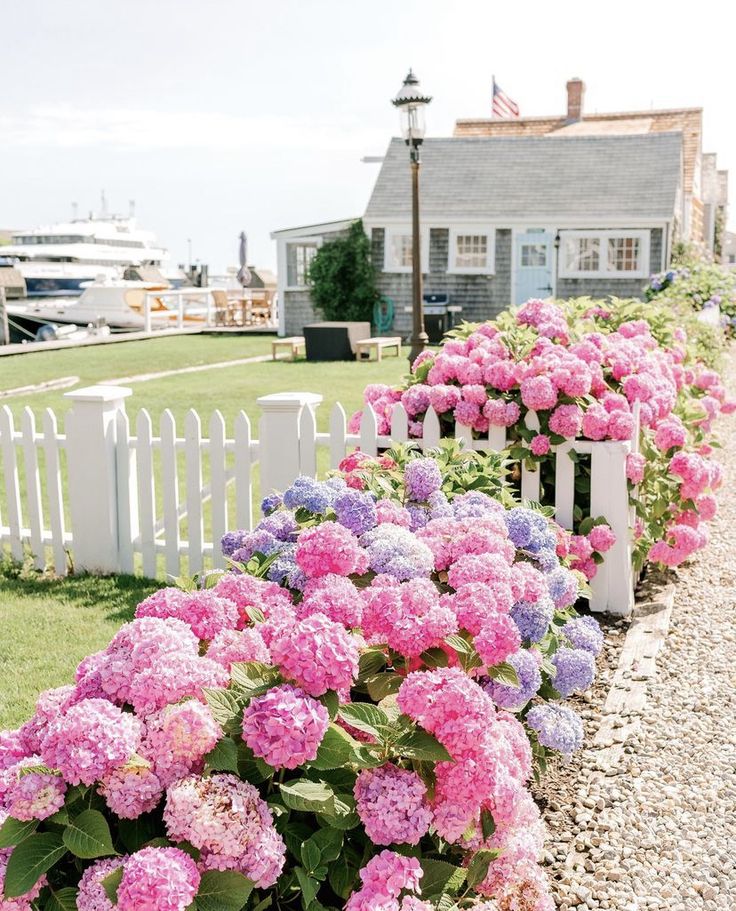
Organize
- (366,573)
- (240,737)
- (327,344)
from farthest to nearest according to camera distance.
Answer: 1. (327,344)
2. (366,573)
3. (240,737)

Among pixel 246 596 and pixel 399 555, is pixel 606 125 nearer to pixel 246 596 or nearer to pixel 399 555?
pixel 399 555

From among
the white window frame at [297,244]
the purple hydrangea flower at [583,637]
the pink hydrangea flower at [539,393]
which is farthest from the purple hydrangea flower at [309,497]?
the white window frame at [297,244]

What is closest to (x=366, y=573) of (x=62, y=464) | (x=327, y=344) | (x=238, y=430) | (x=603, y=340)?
(x=238, y=430)

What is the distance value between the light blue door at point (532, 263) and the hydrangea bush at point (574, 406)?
19426mm

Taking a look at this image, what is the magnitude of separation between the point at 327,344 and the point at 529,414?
50.6 feet

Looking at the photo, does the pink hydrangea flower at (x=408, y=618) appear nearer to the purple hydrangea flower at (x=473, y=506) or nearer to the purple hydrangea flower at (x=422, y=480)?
the purple hydrangea flower at (x=473, y=506)

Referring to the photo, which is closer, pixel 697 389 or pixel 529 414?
pixel 529 414

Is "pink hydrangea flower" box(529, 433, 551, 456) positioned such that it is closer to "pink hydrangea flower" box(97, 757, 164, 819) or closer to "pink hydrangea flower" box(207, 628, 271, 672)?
"pink hydrangea flower" box(207, 628, 271, 672)

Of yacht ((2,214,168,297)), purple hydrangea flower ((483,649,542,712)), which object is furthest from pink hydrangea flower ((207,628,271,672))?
yacht ((2,214,168,297))

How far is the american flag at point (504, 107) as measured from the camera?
35125 mm

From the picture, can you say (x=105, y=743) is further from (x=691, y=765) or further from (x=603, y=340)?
(x=603, y=340)

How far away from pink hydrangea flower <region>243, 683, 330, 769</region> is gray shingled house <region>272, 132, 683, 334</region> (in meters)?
23.9

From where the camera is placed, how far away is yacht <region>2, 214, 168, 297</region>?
50.7m

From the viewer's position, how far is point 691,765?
3643 millimetres
